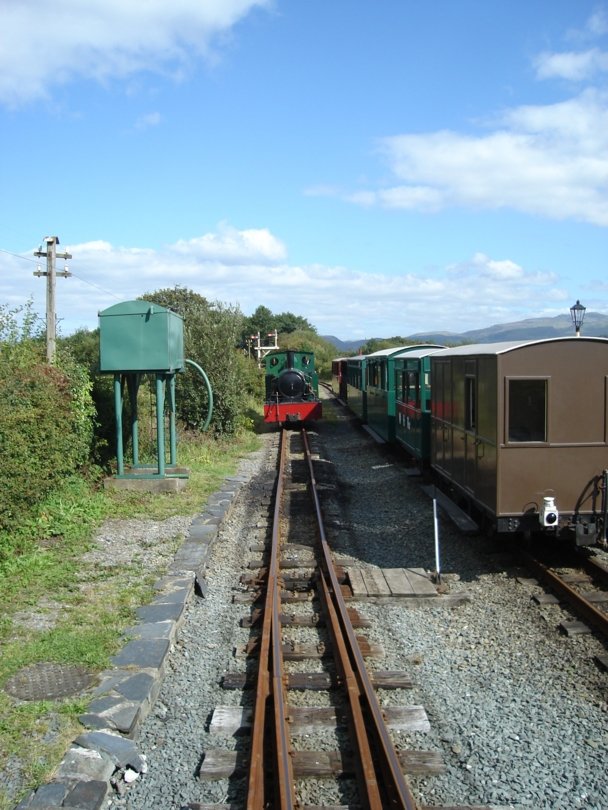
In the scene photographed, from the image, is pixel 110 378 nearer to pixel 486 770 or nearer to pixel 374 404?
pixel 374 404

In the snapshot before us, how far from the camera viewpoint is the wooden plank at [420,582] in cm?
787

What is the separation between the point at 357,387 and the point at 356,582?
716 inches

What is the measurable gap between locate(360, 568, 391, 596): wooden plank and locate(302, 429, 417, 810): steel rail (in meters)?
0.36

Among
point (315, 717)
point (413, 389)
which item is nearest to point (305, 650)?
point (315, 717)

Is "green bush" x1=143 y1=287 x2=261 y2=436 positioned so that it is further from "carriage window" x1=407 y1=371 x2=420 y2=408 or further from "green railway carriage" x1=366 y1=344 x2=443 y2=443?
"carriage window" x1=407 y1=371 x2=420 y2=408

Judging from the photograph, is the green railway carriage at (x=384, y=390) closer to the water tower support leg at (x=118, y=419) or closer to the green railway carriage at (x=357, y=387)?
the green railway carriage at (x=357, y=387)

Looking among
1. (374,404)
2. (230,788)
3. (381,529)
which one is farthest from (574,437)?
(374,404)

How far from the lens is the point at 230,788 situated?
441cm

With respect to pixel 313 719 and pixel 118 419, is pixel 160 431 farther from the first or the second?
pixel 313 719

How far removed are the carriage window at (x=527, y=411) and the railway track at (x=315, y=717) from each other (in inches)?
103

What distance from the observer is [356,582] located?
8188mm

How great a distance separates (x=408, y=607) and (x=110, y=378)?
9.32m

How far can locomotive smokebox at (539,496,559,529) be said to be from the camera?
7.99 meters

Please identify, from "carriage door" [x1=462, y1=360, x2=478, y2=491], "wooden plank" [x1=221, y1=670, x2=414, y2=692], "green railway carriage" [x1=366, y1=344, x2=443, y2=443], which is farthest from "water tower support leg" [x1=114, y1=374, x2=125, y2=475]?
"wooden plank" [x1=221, y1=670, x2=414, y2=692]
